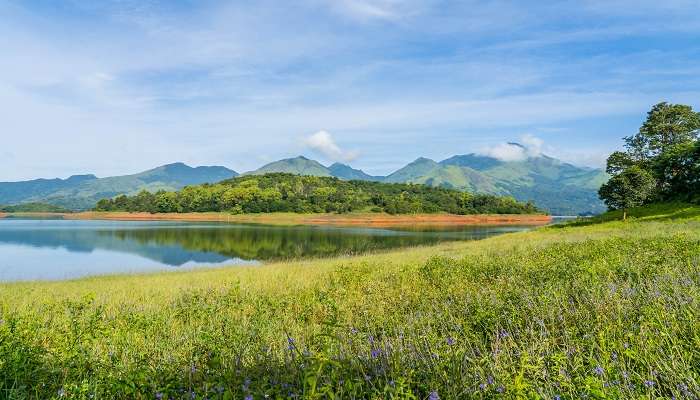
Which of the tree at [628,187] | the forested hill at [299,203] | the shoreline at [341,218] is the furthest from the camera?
the forested hill at [299,203]

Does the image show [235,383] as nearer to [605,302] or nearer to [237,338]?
[237,338]

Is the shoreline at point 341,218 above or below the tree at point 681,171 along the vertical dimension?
below

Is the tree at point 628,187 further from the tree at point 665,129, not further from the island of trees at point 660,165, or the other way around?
the tree at point 665,129

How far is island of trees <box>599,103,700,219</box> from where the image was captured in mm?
56188

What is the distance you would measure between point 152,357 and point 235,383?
2108mm

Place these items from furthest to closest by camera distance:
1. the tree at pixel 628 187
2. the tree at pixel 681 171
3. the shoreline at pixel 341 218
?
the shoreline at pixel 341 218 → the tree at pixel 681 171 → the tree at pixel 628 187

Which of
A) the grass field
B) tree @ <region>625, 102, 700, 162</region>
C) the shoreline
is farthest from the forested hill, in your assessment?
the grass field

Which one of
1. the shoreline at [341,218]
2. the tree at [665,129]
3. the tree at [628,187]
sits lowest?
the shoreline at [341,218]

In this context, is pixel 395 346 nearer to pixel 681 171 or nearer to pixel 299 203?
pixel 681 171

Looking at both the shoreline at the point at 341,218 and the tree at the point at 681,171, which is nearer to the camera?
the tree at the point at 681,171

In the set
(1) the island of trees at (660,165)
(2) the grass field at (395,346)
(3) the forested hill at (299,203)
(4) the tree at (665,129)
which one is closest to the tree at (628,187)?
(1) the island of trees at (660,165)

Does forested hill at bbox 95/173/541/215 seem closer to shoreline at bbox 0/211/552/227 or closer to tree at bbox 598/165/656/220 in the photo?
shoreline at bbox 0/211/552/227

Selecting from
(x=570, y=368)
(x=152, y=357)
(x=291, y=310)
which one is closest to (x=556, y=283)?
(x=570, y=368)

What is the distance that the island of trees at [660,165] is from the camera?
2212 inches
